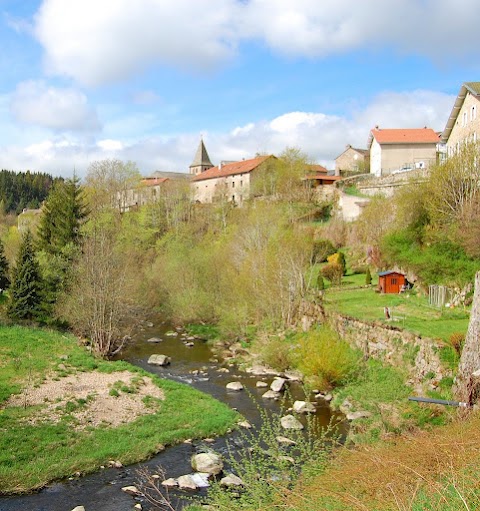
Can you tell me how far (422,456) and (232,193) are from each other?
63.1 m

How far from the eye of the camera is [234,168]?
72.4 m

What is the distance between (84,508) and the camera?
11375 mm

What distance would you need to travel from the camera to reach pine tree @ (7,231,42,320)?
27281mm

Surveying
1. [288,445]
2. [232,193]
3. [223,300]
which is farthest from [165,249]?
[288,445]

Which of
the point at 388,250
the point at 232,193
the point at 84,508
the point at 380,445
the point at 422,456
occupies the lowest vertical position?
the point at 84,508

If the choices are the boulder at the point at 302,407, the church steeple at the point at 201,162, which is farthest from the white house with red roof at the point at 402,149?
the church steeple at the point at 201,162

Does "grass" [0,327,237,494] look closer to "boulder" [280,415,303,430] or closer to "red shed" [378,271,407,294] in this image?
"boulder" [280,415,303,430]

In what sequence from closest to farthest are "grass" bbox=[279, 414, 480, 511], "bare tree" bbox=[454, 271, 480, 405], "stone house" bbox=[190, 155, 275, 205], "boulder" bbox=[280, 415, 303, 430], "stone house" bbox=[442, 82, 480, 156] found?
"grass" bbox=[279, 414, 480, 511] → "bare tree" bbox=[454, 271, 480, 405] → "boulder" bbox=[280, 415, 303, 430] → "stone house" bbox=[442, 82, 480, 156] → "stone house" bbox=[190, 155, 275, 205]

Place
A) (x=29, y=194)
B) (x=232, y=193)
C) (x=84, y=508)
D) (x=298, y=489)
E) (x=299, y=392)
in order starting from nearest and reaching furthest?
(x=298, y=489) < (x=84, y=508) < (x=299, y=392) < (x=232, y=193) < (x=29, y=194)

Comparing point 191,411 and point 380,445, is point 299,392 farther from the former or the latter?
point 380,445

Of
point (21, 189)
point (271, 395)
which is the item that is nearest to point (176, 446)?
point (271, 395)

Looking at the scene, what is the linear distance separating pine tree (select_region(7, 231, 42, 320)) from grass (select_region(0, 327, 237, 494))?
6173 mm

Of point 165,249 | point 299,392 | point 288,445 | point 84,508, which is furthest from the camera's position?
point 165,249

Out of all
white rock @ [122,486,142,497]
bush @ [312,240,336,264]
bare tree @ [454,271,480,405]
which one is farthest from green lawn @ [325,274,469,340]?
white rock @ [122,486,142,497]
